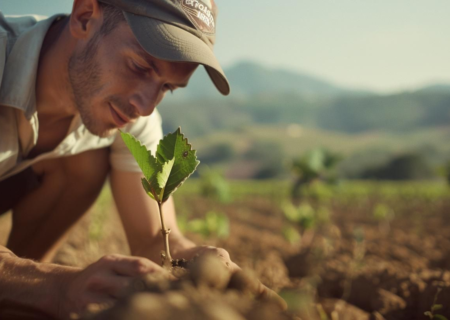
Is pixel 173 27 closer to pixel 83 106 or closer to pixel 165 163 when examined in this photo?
pixel 83 106

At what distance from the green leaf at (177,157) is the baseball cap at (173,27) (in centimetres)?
46

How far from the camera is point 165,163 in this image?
1.12 m

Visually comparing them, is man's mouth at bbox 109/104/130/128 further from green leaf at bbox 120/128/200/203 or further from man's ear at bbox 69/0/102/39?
green leaf at bbox 120/128/200/203

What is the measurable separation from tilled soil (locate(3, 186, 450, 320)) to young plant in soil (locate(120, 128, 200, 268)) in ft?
1.27

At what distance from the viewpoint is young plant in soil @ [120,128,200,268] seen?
1.13m

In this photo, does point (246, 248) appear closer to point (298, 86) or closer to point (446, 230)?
point (446, 230)

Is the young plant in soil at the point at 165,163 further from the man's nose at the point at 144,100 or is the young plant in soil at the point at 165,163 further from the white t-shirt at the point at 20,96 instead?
the white t-shirt at the point at 20,96

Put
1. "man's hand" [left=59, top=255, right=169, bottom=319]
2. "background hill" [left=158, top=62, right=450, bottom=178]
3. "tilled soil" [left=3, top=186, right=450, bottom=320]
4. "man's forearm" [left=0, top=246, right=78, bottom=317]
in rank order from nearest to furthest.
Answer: "tilled soil" [left=3, top=186, right=450, bottom=320], "man's hand" [left=59, top=255, right=169, bottom=319], "man's forearm" [left=0, top=246, right=78, bottom=317], "background hill" [left=158, top=62, right=450, bottom=178]

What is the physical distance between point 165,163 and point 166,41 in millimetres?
598

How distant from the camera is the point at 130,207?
6.79ft

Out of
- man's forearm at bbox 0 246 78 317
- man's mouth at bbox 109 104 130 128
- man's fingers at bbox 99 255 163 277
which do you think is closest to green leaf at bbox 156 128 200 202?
man's fingers at bbox 99 255 163 277

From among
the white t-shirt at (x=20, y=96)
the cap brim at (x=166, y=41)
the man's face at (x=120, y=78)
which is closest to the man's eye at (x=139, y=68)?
the man's face at (x=120, y=78)

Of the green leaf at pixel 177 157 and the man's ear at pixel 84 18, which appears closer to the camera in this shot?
the green leaf at pixel 177 157

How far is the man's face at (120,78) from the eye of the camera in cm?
158
